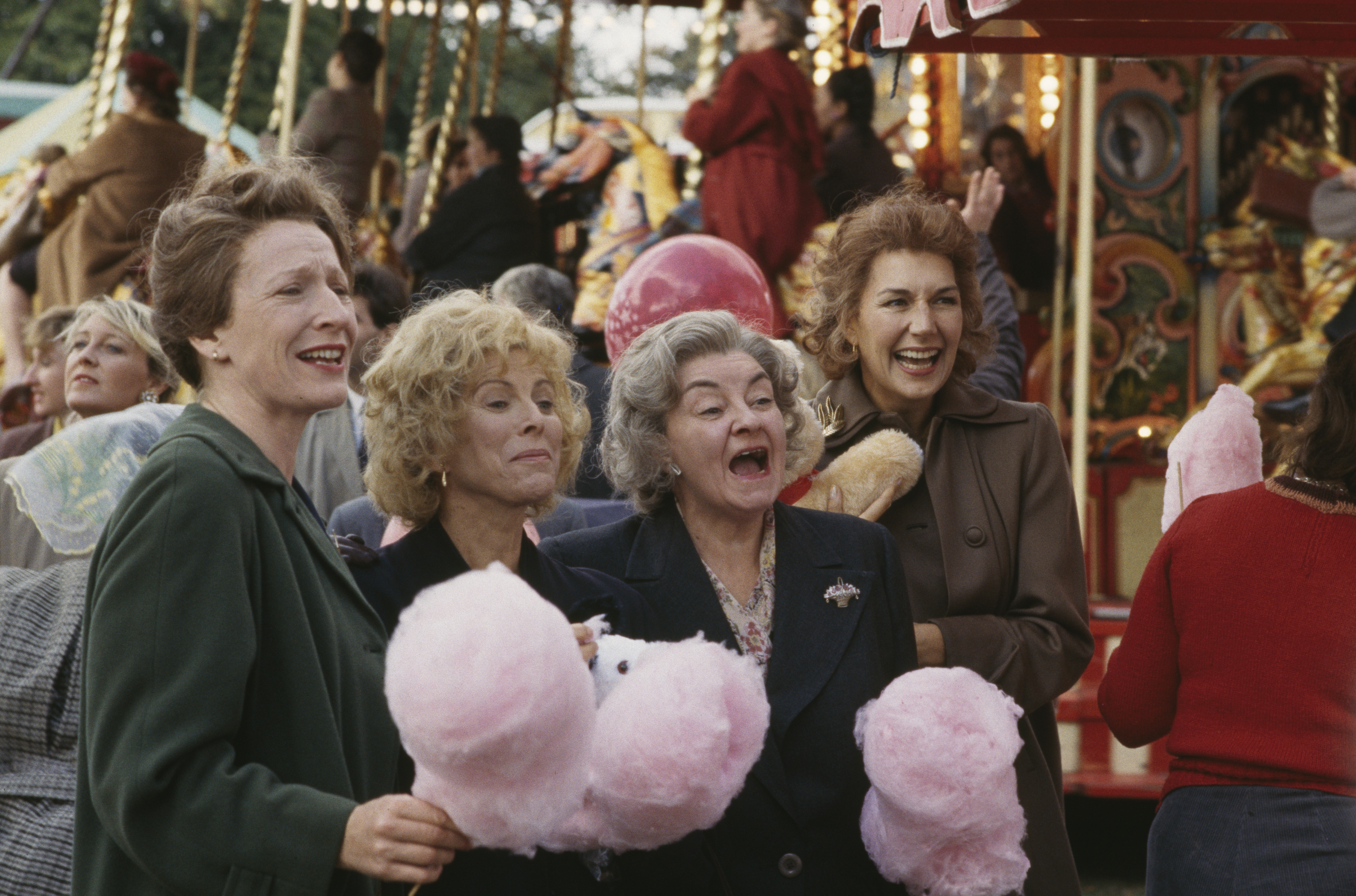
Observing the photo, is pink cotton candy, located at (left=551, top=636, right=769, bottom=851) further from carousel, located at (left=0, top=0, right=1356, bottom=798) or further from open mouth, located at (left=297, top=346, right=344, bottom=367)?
carousel, located at (left=0, top=0, right=1356, bottom=798)

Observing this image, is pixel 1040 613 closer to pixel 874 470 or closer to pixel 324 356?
pixel 874 470

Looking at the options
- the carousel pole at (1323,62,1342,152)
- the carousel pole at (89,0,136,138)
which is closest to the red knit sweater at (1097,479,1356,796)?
the carousel pole at (1323,62,1342,152)

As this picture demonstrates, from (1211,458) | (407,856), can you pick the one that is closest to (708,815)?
(407,856)

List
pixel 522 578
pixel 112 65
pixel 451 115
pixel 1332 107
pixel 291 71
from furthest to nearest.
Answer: pixel 451 115, pixel 112 65, pixel 291 71, pixel 1332 107, pixel 522 578

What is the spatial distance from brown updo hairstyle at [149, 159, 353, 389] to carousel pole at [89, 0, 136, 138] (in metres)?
6.27

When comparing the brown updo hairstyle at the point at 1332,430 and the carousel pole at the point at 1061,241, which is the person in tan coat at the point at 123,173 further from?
the brown updo hairstyle at the point at 1332,430

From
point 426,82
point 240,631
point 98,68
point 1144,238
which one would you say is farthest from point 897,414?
point 426,82

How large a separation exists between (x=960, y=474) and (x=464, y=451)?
3.78 ft

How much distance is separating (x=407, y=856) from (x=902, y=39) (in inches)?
84.6

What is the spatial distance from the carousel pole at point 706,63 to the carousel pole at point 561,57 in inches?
59.7

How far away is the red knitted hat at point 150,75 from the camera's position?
716cm

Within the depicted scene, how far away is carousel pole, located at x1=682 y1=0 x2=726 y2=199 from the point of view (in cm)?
717

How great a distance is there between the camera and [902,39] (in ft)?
9.78

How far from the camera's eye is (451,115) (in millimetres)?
8672
